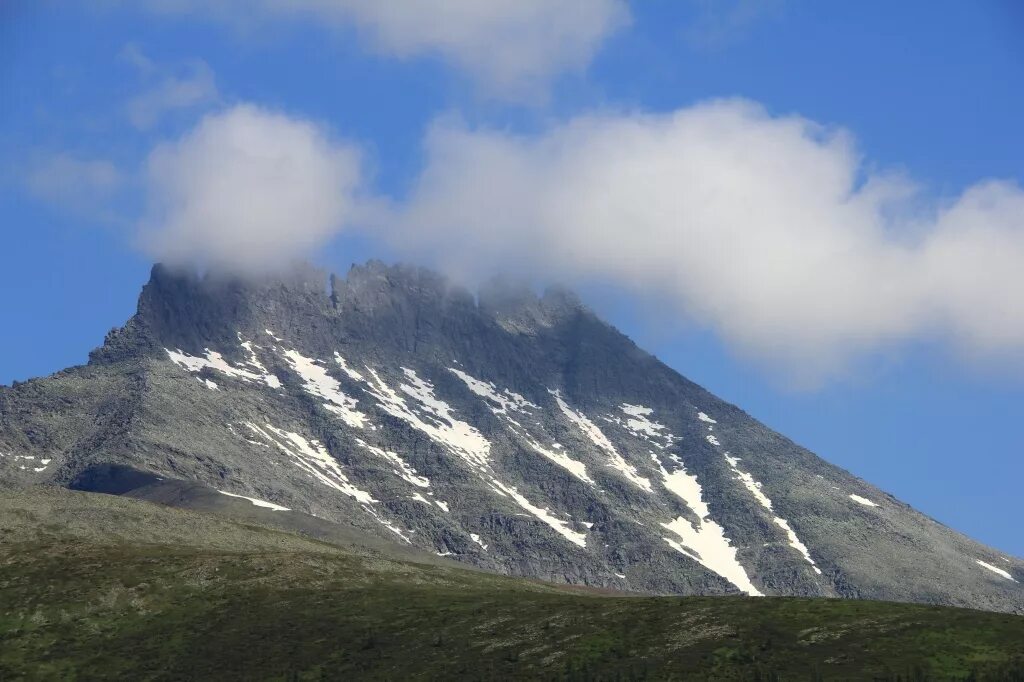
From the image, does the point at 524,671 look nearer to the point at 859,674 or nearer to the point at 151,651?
the point at 859,674

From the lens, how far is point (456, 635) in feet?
563

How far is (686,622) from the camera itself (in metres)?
164

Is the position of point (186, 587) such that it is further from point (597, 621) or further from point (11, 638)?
point (597, 621)

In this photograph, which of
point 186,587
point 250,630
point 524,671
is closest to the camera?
point 524,671

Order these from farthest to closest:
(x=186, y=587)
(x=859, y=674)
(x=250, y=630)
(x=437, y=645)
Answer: (x=186, y=587) < (x=250, y=630) < (x=437, y=645) < (x=859, y=674)

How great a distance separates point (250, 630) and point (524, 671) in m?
42.2

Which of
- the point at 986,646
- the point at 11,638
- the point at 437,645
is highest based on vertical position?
the point at 986,646

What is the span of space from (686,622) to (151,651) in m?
63.0

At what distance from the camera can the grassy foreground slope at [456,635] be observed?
149 m

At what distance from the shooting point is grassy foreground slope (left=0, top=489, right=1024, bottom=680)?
148625mm

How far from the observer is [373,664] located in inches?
6417

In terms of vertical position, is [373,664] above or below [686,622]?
below

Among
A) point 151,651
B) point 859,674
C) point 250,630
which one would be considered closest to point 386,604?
point 250,630

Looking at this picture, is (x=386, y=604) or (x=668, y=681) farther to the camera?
(x=386, y=604)
